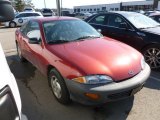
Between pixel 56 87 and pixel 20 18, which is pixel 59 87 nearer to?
pixel 56 87

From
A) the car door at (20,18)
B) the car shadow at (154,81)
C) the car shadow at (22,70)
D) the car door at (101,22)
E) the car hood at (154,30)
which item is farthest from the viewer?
the car door at (20,18)

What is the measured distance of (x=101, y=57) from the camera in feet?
12.0

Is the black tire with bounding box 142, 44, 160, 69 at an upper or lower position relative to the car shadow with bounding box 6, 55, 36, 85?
upper

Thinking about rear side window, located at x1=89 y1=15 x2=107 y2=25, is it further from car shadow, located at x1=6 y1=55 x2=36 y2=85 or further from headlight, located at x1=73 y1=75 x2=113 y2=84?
headlight, located at x1=73 y1=75 x2=113 y2=84

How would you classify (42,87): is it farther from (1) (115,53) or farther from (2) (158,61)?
(2) (158,61)

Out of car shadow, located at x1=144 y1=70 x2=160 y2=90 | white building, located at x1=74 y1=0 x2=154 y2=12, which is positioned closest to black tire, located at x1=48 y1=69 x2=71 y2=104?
car shadow, located at x1=144 y1=70 x2=160 y2=90

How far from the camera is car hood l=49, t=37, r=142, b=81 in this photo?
3350mm

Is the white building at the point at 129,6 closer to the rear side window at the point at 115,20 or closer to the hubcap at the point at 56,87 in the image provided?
the rear side window at the point at 115,20

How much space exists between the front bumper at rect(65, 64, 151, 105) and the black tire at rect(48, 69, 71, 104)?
164mm

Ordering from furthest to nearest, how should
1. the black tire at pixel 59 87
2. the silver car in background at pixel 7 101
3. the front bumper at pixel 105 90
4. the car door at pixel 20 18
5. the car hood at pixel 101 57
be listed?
the car door at pixel 20 18
the black tire at pixel 59 87
the car hood at pixel 101 57
the front bumper at pixel 105 90
the silver car in background at pixel 7 101

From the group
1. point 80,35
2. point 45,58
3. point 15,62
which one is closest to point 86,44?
point 80,35

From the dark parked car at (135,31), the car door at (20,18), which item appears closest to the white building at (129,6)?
the car door at (20,18)

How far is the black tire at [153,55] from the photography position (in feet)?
18.4

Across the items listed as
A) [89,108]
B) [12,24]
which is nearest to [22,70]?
[89,108]
